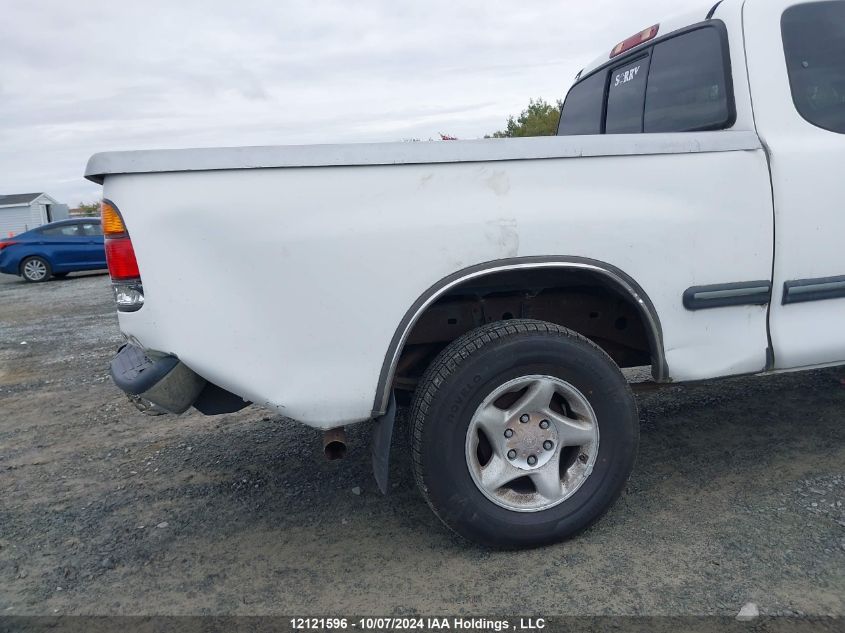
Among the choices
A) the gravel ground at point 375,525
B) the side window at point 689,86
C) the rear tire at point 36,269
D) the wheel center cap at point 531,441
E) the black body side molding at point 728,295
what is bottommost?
the gravel ground at point 375,525

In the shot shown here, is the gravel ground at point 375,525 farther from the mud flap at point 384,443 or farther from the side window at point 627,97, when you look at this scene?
the side window at point 627,97

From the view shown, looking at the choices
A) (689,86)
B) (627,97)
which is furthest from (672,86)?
(627,97)

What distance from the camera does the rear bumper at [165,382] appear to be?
101 inches

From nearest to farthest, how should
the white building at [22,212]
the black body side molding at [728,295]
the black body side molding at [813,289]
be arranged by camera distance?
the black body side molding at [728,295] → the black body side molding at [813,289] → the white building at [22,212]

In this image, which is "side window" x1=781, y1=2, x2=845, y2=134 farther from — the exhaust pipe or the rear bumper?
the rear bumper

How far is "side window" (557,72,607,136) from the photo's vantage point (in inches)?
165

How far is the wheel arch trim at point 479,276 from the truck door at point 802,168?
0.65 m

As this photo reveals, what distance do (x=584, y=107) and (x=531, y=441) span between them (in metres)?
2.47

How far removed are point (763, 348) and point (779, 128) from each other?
0.90 metres

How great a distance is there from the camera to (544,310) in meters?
3.15

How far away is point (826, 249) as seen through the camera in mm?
2926

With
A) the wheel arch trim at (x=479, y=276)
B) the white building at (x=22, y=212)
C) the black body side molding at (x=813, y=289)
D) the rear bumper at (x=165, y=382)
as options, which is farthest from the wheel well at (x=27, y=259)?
the white building at (x=22, y=212)

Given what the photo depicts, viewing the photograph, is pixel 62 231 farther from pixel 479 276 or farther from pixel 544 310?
pixel 479 276

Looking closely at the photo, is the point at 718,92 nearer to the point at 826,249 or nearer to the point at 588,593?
the point at 826,249
